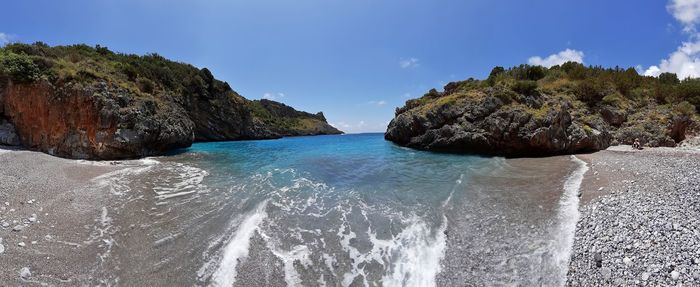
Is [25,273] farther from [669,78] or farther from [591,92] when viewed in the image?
[669,78]

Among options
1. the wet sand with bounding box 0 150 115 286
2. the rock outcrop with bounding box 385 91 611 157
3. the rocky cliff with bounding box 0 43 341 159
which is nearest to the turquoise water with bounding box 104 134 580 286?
the wet sand with bounding box 0 150 115 286

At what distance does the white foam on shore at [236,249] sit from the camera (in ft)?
23.2

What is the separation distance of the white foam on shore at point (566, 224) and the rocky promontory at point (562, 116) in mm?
11436

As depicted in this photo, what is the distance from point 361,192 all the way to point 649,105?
102ft

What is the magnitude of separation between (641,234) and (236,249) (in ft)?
34.3

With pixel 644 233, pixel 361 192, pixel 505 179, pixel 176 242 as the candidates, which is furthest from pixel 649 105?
pixel 176 242

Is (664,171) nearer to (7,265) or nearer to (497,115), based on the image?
(497,115)

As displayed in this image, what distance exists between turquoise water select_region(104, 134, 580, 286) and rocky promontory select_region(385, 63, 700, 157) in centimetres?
882

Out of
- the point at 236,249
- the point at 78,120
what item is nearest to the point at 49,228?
the point at 236,249

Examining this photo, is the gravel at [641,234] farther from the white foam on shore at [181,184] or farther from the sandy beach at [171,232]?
the white foam on shore at [181,184]

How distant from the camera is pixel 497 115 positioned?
1046 inches

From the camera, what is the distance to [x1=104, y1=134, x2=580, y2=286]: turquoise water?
23.7 ft

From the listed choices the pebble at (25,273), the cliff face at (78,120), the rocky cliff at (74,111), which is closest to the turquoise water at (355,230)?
the pebble at (25,273)

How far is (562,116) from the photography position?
23.5 m
